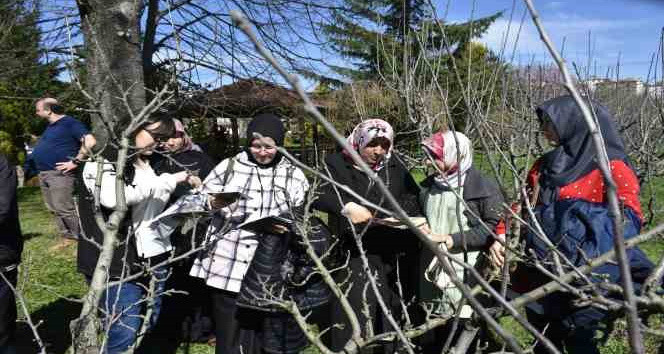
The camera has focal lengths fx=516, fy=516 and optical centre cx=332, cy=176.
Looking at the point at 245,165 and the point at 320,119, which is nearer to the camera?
the point at 320,119

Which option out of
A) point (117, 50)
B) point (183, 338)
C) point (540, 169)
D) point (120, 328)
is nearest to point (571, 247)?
point (540, 169)

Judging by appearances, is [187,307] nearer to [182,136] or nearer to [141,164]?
[182,136]

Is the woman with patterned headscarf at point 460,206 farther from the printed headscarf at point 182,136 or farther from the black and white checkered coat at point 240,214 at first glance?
the printed headscarf at point 182,136

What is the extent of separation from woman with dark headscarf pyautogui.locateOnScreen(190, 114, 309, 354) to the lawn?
2.84 feet

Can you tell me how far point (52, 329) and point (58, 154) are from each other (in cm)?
253

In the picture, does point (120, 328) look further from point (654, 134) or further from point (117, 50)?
point (654, 134)

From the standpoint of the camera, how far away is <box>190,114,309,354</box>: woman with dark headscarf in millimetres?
2762

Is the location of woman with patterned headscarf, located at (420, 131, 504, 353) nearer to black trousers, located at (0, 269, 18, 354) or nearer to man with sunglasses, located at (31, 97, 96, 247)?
black trousers, located at (0, 269, 18, 354)

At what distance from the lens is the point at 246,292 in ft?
8.98

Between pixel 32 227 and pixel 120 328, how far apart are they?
280 inches

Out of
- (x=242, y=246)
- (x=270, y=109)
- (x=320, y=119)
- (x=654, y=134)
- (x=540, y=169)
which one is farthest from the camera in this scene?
(x=270, y=109)

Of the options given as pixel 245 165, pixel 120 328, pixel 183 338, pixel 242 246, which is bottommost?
pixel 183 338

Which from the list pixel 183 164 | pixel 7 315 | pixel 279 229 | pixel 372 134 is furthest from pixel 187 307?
pixel 372 134

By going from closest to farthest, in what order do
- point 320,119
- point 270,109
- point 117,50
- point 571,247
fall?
point 320,119 < point 571,247 < point 117,50 < point 270,109
